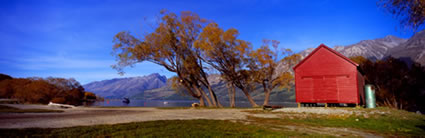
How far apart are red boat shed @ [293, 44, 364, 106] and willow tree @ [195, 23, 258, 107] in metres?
8.09

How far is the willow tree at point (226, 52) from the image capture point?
3634cm

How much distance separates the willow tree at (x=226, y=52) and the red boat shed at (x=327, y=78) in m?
8.09

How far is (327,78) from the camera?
3359 cm

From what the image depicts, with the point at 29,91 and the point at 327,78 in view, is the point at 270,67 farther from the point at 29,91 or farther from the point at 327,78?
the point at 29,91

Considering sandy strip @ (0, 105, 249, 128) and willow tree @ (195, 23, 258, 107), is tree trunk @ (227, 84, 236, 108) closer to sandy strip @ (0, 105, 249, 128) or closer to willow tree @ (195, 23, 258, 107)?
willow tree @ (195, 23, 258, 107)

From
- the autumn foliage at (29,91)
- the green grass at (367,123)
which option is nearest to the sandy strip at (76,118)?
the green grass at (367,123)

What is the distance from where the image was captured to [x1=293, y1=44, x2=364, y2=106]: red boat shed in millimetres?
32438

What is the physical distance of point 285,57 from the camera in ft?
131

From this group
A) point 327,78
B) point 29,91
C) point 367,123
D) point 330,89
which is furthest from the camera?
point 29,91

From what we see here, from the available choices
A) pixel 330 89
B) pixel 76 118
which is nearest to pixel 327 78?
pixel 330 89

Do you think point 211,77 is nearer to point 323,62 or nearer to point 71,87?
point 323,62

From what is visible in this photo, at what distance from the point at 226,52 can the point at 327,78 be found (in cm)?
1435

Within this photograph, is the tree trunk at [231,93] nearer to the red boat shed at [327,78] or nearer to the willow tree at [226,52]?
the willow tree at [226,52]

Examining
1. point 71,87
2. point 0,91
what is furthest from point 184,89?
point 71,87
